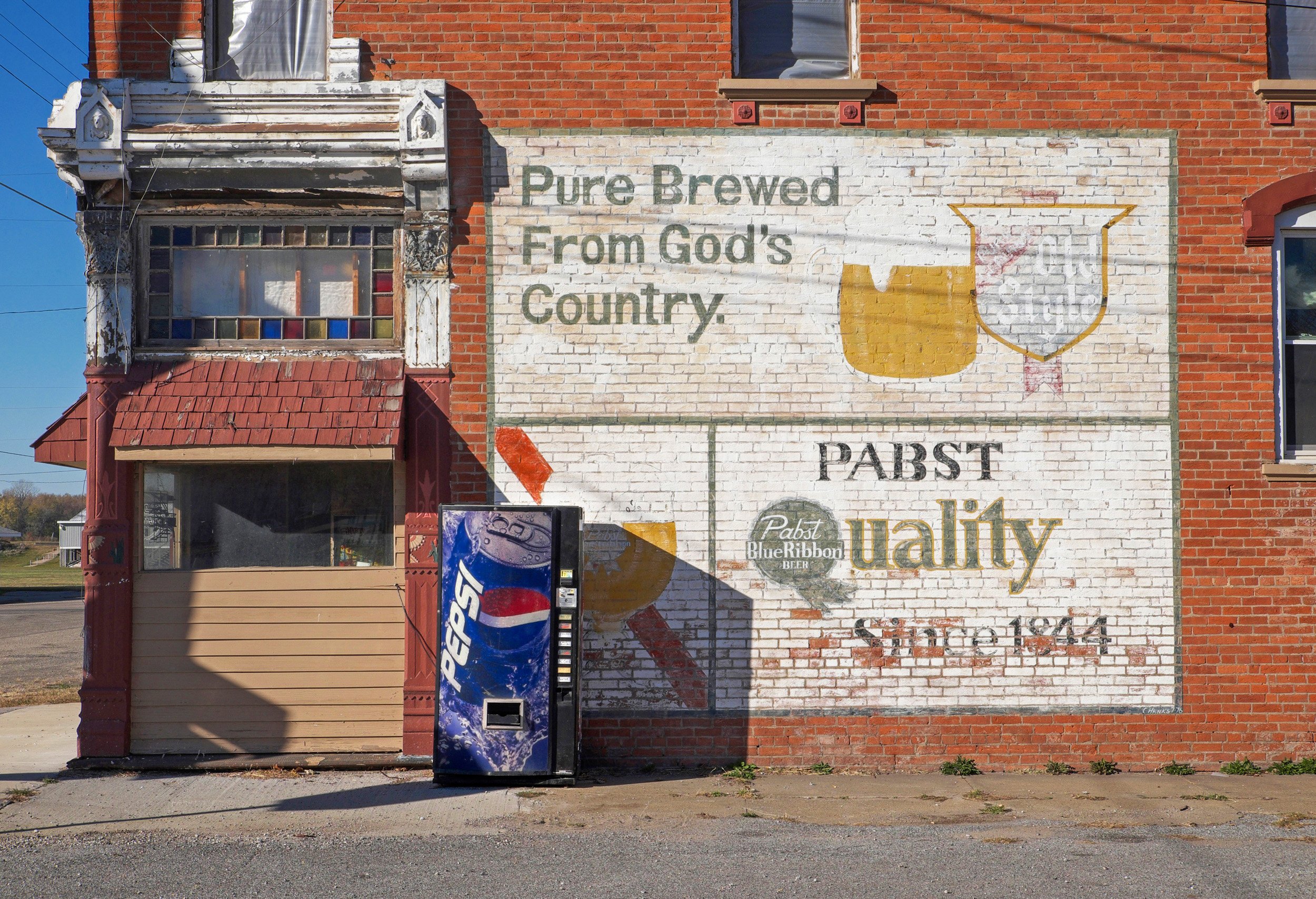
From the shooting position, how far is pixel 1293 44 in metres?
8.88

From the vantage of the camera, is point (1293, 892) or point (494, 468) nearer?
point (1293, 892)

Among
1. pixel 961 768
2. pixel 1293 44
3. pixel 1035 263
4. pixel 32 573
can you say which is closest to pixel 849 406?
pixel 1035 263

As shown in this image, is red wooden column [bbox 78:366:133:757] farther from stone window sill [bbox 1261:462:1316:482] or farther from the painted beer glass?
stone window sill [bbox 1261:462:1316:482]

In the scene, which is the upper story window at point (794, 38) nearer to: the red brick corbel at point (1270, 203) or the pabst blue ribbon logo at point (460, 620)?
the red brick corbel at point (1270, 203)

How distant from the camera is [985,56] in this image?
8.64 metres

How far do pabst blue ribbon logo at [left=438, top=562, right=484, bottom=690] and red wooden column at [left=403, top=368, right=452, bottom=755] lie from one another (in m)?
0.33

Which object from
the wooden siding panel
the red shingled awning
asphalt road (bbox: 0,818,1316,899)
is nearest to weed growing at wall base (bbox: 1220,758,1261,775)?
asphalt road (bbox: 0,818,1316,899)

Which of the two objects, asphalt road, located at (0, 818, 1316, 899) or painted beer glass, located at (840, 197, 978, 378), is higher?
painted beer glass, located at (840, 197, 978, 378)

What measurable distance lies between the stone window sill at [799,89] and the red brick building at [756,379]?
0.03 m

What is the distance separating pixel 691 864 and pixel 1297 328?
6.63 meters

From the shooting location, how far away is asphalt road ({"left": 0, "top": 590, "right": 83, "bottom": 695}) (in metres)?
14.1

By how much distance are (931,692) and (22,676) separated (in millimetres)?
12087

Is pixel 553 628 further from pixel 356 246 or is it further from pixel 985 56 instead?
pixel 985 56

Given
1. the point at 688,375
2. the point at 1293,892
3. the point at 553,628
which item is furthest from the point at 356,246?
the point at 1293,892
